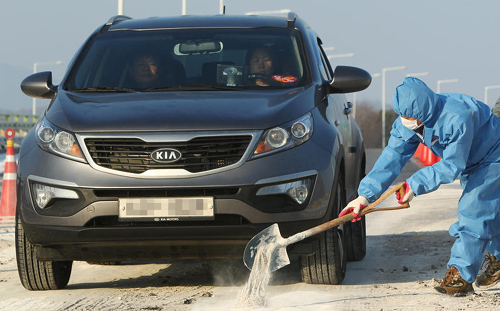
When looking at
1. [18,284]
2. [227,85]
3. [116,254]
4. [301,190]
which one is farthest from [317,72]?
[18,284]

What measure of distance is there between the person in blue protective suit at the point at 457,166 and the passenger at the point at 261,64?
1297 mm

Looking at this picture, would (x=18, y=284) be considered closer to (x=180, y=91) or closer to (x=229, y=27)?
(x=180, y=91)

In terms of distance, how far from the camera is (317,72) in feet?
23.2

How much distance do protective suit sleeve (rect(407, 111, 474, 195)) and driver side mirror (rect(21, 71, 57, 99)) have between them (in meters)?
2.87

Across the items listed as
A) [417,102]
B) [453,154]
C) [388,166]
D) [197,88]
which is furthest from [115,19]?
[453,154]

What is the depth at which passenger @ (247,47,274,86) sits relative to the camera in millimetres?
6969

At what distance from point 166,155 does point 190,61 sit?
1.50 m

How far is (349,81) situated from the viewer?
6969 mm

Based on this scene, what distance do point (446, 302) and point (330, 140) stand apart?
4.14 ft

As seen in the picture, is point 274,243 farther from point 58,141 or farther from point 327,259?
point 58,141

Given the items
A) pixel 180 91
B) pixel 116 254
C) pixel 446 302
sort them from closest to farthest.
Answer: pixel 446 302, pixel 116 254, pixel 180 91

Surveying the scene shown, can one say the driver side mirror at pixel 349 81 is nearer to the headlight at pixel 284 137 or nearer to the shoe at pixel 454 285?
the headlight at pixel 284 137

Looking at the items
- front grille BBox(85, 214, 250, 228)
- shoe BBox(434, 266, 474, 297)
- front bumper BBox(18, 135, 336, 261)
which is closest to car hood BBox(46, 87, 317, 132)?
front bumper BBox(18, 135, 336, 261)

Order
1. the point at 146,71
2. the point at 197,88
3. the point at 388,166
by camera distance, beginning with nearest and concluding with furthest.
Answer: the point at 388,166 → the point at 197,88 → the point at 146,71
